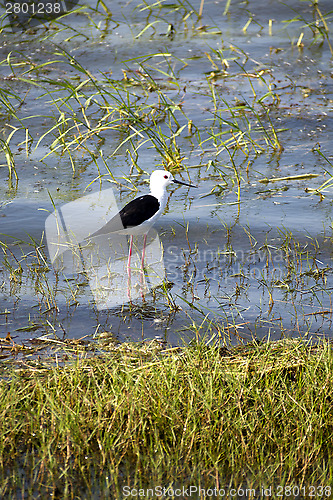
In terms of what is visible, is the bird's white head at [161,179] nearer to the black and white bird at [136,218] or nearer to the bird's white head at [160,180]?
the bird's white head at [160,180]

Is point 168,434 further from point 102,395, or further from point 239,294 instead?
point 239,294

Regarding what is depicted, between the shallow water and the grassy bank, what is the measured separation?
68cm

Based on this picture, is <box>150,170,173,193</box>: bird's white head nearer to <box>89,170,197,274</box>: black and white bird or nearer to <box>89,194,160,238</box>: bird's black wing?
<box>89,170,197,274</box>: black and white bird

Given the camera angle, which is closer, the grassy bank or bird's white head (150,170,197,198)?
the grassy bank

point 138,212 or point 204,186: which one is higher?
point 138,212

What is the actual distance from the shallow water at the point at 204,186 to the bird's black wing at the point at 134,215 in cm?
48

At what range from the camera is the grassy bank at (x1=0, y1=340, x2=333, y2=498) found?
3334 mm

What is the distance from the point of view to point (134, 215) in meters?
5.57

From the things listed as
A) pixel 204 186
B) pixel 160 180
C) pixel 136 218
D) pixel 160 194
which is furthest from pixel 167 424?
pixel 204 186

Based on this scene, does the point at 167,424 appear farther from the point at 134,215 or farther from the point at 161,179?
the point at 161,179

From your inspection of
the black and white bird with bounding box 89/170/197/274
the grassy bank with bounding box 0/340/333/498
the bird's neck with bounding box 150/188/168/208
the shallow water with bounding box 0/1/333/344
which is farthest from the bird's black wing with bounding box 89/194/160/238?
the grassy bank with bounding box 0/340/333/498

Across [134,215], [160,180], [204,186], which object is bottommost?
[204,186]

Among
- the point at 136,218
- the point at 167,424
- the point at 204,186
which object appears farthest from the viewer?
the point at 204,186

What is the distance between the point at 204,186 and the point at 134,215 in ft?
5.73
